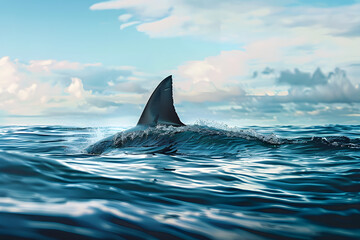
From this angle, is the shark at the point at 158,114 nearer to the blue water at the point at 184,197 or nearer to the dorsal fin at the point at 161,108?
the dorsal fin at the point at 161,108

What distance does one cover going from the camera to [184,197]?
14.1 ft

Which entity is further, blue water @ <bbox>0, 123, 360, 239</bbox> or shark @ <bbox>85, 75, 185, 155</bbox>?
shark @ <bbox>85, 75, 185, 155</bbox>

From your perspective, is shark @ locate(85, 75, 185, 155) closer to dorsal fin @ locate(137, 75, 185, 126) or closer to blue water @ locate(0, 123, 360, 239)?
dorsal fin @ locate(137, 75, 185, 126)

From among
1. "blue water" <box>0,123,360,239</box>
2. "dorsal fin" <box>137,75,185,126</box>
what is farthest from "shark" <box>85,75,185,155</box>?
"blue water" <box>0,123,360,239</box>

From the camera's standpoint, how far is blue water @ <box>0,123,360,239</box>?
3.01m

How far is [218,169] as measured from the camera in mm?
6441

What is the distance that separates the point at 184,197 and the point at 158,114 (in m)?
6.94

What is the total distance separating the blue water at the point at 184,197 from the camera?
Answer: 3.01 m

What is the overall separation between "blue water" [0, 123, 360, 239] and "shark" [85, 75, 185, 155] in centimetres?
282

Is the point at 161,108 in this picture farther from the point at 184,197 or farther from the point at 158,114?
the point at 184,197

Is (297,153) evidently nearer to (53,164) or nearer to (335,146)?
(335,146)

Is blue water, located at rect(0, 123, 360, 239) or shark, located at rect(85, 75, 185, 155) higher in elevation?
shark, located at rect(85, 75, 185, 155)

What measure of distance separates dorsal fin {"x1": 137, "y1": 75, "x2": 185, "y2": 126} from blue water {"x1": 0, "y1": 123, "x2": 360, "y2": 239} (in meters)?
3.02

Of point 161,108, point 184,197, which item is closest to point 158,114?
point 161,108
